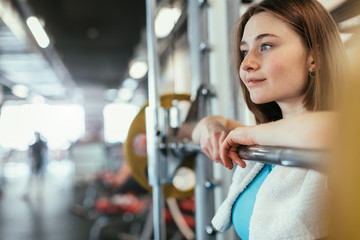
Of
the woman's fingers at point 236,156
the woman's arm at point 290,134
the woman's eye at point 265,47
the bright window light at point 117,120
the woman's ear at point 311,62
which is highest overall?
the bright window light at point 117,120

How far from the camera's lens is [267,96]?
0.83m

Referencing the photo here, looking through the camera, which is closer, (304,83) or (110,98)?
(304,83)

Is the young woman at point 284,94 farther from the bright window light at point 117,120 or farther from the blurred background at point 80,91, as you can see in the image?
the bright window light at point 117,120

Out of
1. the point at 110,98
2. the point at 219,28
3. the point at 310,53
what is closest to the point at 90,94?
the point at 110,98

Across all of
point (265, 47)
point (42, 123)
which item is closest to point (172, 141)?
point (265, 47)

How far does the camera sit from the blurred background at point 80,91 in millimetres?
4352

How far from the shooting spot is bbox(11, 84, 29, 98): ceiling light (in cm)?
1246

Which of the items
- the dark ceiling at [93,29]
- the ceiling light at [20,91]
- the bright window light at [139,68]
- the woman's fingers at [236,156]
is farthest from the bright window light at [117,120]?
the woman's fingers at [236,156]

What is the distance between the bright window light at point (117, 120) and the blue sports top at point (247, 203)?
10260 millimetres

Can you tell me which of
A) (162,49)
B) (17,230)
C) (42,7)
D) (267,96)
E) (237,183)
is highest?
(42,7)

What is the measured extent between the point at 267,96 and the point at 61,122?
15.0m

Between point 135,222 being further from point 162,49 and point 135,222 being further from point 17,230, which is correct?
point 162,49

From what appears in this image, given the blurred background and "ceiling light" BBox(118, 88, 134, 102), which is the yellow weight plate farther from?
"ceiling light" BBox(118, 88, 134, 102)

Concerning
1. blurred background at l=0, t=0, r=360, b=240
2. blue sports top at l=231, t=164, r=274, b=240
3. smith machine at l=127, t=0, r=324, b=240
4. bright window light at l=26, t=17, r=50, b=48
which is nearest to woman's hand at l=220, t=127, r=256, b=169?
blue sports top at l=231, t=164, r=274, b=240
